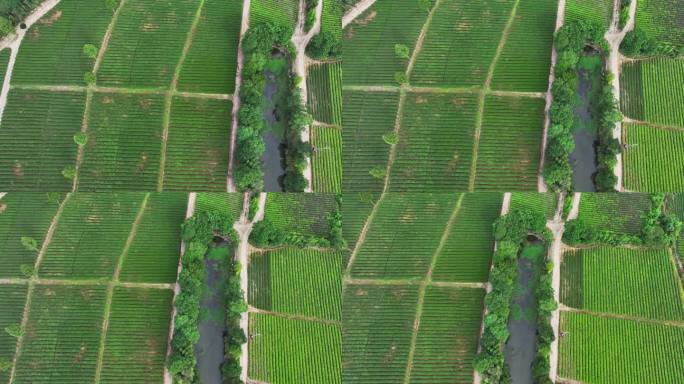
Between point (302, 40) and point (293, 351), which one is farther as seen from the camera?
point (302, 40)

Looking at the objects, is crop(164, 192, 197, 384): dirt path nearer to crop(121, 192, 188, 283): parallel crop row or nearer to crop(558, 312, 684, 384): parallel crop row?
crop(121, 192, 188, 283): parallel crop row

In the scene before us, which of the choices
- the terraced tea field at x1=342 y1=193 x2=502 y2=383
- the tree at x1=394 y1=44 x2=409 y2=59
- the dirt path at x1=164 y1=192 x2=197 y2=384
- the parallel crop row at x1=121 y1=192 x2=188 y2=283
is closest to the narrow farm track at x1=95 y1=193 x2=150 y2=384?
the parallel crop row at x1=121 y1=192 x2=188 y2=283

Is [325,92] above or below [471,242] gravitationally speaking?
above

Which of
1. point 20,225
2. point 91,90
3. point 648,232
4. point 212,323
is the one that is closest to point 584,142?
point 648,232

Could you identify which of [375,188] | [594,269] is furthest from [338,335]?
[594,269]

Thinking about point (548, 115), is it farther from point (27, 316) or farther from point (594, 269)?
point (27, 316)

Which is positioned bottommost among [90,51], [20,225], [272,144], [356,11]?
[20,225]

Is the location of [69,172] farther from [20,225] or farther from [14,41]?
[14,41]
